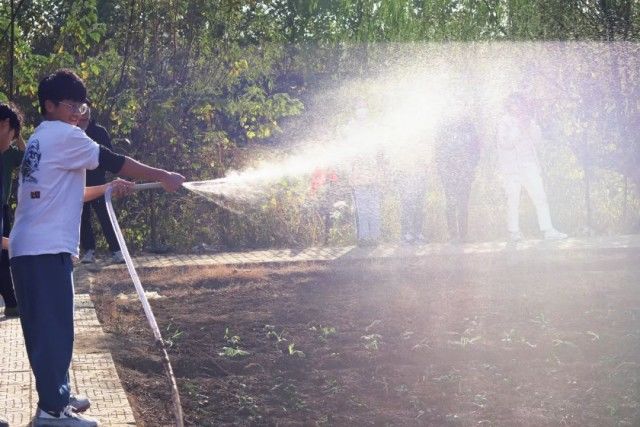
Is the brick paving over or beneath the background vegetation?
beneath

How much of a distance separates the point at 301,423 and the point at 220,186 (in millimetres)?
3907

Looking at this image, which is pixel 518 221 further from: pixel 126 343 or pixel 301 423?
pixel 301 423

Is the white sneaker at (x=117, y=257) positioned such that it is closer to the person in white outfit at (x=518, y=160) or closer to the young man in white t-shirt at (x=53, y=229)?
the person in white outfit at (x=518, y=160)

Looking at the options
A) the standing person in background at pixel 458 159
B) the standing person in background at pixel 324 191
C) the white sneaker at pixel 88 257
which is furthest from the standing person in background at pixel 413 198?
the white sneaker at pixel 88 257

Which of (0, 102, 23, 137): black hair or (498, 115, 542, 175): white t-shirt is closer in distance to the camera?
(0, 102, 23, 137): black hair

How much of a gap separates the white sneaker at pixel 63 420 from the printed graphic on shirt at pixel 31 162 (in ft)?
3.69

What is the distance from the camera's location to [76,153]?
608 cm

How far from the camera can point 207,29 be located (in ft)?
53.1

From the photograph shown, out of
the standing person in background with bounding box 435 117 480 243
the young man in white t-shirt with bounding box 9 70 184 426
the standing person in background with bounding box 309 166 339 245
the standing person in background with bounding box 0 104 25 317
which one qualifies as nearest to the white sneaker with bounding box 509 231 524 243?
the standing person in background with bounding box 435 117 480 243

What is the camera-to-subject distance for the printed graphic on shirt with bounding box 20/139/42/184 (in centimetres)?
609

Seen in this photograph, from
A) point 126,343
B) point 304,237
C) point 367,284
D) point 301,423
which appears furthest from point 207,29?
point 301,423

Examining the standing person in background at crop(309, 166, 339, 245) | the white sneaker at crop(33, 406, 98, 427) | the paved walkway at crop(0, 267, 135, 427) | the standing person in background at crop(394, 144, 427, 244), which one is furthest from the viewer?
the standing person in background at crop(309, 166, 339, 245)

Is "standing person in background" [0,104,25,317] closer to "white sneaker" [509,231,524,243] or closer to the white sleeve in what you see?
the white sleeve

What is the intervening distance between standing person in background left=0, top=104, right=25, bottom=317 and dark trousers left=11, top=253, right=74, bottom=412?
60 centimetres
